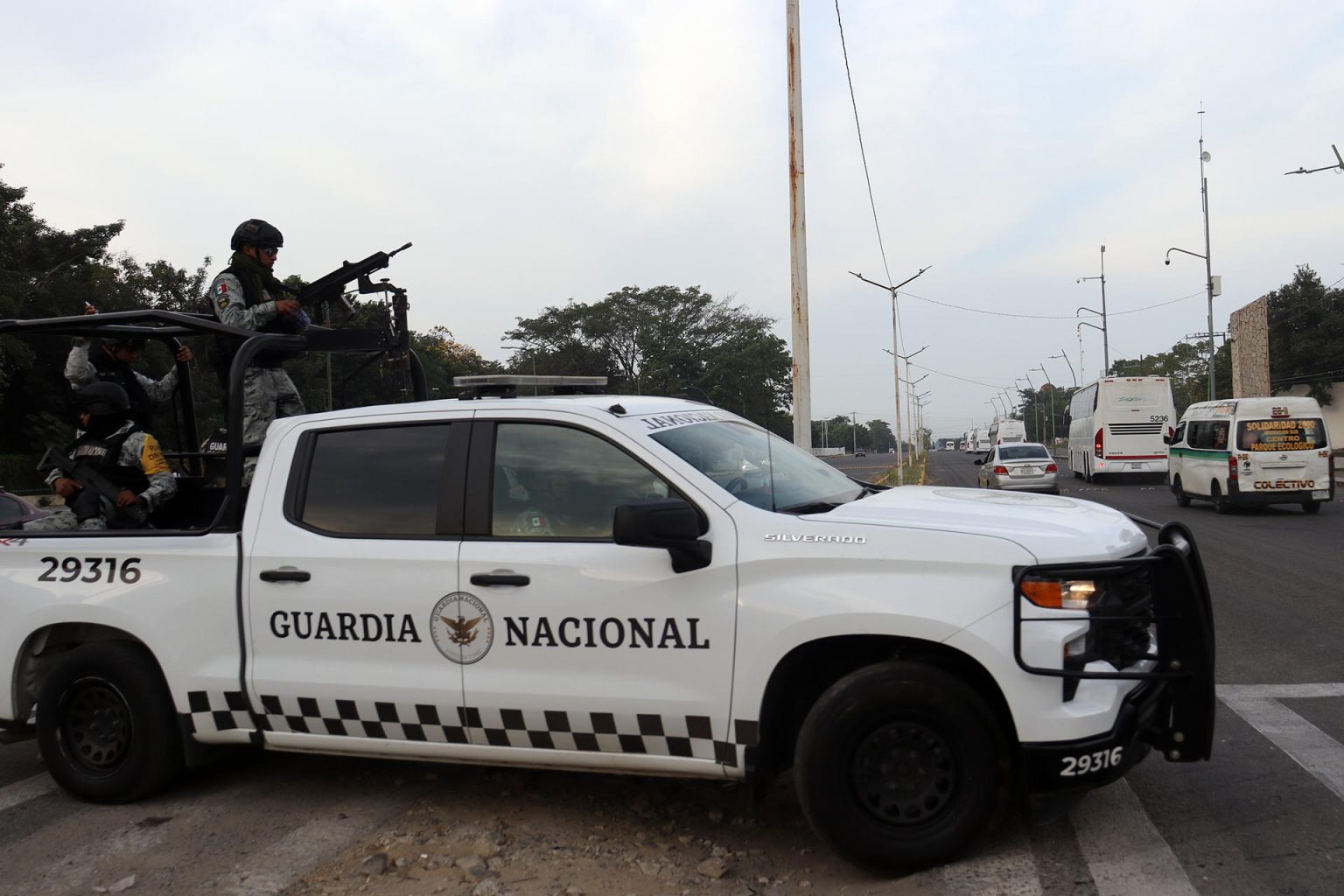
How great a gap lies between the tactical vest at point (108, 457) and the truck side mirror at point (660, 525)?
10.7 feet

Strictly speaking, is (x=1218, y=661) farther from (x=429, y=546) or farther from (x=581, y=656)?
(x=429, y=546)

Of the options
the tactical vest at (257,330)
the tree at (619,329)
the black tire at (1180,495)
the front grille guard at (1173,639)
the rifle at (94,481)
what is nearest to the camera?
the front grille guard at (1173,639)

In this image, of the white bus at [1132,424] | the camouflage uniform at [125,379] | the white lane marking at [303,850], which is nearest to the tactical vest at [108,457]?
the camouflage uniform at [125,379]

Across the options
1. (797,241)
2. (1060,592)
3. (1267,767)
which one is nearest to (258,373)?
(1060,592)

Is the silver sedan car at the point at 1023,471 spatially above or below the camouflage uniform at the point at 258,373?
below

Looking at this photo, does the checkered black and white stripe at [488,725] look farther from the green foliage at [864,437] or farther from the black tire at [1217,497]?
the green foliage at [864,437]

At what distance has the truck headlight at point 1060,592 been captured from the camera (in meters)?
3.53

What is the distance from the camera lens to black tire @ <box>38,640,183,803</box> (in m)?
4.68

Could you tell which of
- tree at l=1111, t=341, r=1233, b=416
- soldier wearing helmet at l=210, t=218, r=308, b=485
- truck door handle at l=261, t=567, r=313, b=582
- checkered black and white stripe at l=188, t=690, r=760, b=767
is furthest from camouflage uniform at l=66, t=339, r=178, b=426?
tree at l=1111, t=341, r=1233, b=416

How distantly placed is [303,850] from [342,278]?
360 cm

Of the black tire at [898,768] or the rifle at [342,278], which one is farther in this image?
the rifle at [342,278]

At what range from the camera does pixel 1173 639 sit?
11.9 ft

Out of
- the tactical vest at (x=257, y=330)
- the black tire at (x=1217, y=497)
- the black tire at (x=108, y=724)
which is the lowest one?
the black tire at (x=108, y=724)

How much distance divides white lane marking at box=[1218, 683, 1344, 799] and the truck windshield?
91.2 inches
